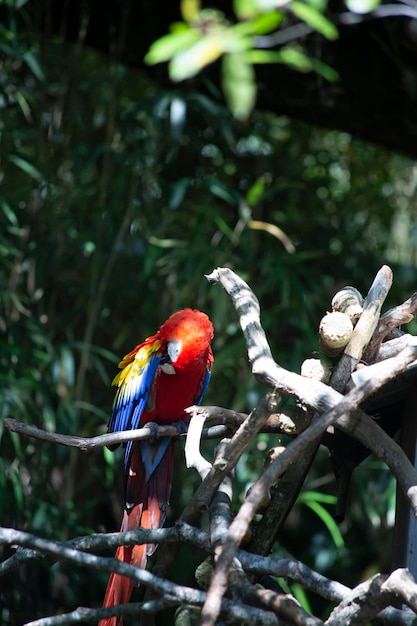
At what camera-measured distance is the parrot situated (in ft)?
5.49

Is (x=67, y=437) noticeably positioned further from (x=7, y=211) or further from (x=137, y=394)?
(x=7, y=211)

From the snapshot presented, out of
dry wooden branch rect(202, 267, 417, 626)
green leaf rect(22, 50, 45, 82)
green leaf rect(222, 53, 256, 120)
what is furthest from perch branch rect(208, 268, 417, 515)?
green leaf rect(22, 50, 45, 82)

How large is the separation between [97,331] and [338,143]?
134cm

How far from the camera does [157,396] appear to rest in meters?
1.78

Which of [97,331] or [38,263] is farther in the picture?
[97,331]

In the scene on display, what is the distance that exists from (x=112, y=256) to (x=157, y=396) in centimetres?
74

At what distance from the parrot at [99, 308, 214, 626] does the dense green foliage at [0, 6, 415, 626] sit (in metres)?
0.54

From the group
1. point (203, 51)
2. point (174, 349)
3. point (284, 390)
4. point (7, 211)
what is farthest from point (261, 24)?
point (7, 211)

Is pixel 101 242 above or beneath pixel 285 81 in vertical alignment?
beneath

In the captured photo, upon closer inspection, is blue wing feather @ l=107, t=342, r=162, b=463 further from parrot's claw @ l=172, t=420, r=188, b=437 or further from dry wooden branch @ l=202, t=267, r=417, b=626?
dry wooden branch @ l=202, t=267, r=417, b=626

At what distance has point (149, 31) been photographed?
2492mm

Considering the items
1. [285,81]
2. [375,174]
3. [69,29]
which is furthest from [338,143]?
[69,29]

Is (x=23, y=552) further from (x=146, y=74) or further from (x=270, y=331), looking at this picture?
(x=146, y=74)

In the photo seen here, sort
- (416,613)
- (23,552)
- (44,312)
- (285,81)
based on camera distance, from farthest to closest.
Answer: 1. (44,312)
2. (285,81)
3. (23,552)
4. (416,613)
